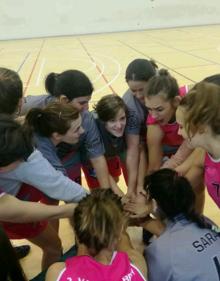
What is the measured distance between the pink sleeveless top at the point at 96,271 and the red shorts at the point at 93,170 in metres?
0.99

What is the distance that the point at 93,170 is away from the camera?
84.9 inches

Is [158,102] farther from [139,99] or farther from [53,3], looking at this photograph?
[53,3]

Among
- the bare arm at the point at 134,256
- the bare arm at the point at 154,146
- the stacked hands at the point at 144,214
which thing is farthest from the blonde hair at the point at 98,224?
the bare arm at the point at 154,146

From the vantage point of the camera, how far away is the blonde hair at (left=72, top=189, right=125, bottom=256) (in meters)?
1.14

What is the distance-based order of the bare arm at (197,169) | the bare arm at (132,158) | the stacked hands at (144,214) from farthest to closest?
the bare arm at (132,158) < the bare arm at (197,169) < the stacked hands at (144,214)

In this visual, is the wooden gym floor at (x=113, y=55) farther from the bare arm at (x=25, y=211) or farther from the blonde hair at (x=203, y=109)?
the blonde hair at (x=203, y=109)

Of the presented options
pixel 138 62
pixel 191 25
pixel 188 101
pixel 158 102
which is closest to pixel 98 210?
pixel 188 101

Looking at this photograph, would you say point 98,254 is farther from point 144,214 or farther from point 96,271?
point 144,214

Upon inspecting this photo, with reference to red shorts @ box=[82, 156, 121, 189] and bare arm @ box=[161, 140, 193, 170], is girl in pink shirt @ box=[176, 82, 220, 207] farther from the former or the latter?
red shorts @ box=[82, 156, 121, 189]

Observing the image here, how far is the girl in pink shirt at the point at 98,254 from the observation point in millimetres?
1110

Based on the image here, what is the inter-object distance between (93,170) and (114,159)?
16 centimetres

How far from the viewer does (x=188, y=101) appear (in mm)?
1345

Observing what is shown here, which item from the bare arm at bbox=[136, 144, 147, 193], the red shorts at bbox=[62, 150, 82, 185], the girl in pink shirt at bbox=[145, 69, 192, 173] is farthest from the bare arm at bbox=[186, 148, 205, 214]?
the red shorts at bbox=[62, 150, 82, 185]

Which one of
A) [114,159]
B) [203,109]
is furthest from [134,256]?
[114,159]
